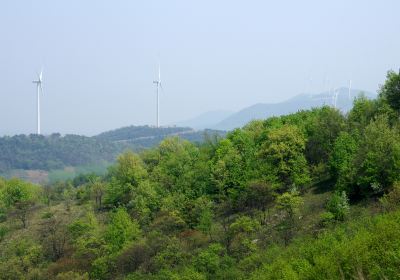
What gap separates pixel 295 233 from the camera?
137ft

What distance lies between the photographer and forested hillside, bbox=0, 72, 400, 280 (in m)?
32.4

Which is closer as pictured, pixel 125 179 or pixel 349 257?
pixel 349 257

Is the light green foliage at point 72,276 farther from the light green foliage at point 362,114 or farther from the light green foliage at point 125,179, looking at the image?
the light green foliage at point 362,114

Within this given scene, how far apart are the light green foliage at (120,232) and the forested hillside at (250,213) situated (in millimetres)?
131

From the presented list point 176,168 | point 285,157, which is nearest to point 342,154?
point 285,157

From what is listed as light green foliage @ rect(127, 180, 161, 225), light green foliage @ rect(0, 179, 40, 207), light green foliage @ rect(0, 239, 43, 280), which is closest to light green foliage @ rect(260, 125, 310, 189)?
light green foliage @ rect(127, 180, 161, 225)

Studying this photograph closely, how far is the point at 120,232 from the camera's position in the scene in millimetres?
53625

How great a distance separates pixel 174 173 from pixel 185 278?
34919 mm

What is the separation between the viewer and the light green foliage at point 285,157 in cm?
5338

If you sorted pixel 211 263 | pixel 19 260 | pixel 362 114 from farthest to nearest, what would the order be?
pixel 362 114 < pixel 19 260 < pixel 211 263

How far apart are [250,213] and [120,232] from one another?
14098 mm

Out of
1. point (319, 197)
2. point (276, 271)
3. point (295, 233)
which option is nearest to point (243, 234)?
point (295, 233)

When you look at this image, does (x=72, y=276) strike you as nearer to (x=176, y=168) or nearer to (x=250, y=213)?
(x=250, y=213)

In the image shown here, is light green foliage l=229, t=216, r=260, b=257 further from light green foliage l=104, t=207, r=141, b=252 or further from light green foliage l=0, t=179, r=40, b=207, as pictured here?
light green foliage l=0, t=179, r=40, b=207
